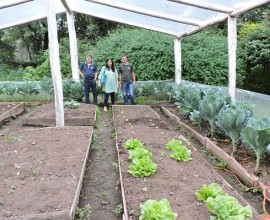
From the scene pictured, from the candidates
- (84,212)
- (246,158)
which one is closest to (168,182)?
(84,212)

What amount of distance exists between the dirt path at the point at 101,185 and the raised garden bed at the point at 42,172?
190 millimetres

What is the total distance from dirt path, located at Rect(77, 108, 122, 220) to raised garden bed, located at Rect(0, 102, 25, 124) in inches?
108

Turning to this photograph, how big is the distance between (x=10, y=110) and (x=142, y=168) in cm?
575

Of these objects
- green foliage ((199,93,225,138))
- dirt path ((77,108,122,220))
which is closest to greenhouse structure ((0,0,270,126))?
dirt path ((77,108,122,220))

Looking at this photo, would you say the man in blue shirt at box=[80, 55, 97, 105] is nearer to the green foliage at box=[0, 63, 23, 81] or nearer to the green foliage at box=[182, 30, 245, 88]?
the green foliage at box=[182, 30, 245, 88]

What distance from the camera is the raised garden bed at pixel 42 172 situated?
3127mm

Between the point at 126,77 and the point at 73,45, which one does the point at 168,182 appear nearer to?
the point at 126,77

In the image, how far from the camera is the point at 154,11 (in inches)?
352

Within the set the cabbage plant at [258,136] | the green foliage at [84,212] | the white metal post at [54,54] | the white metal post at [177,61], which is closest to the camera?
the green foliage at [84,212]

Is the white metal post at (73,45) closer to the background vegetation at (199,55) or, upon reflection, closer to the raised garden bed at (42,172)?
the background vegetation at (199,55)

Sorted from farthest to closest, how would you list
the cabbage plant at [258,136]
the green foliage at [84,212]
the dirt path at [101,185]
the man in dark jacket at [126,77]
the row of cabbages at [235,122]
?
the man in dark jacket at [126,77], the row of cabbages at [235,122], the cabbage plant at [258,136], the dirt path at [101,185], the green foliage at [84,212]

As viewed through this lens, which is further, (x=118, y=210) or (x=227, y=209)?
(x=118, y=210)

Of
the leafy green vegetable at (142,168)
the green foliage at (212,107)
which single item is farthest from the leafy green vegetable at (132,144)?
the green foliage at (212,107)

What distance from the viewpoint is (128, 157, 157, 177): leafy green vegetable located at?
12.5 feet
